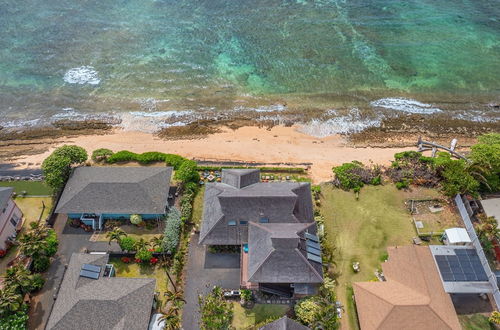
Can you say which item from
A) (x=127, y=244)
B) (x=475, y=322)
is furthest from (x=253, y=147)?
(x=475, y=322)

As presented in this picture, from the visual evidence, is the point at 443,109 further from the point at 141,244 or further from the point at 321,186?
the point at 141,244

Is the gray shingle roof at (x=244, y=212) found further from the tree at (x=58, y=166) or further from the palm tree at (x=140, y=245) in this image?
the tree at (x=58, y=166)

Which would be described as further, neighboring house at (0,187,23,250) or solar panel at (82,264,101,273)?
neighboring house at (0,187,23,250)

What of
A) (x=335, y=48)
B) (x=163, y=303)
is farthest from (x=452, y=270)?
(x=335, y=48)

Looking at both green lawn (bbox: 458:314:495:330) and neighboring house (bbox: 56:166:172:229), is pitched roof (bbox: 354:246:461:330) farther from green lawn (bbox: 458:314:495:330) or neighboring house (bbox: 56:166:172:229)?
neighboring house (bbox: 56:166:172:229)

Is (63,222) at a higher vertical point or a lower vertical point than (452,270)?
higher

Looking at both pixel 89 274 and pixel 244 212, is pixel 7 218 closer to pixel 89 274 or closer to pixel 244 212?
pixel 89 274

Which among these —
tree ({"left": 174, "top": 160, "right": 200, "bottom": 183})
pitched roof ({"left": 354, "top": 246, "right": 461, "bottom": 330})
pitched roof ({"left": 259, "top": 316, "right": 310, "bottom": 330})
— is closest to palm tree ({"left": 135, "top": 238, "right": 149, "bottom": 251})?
tree ({"left": 174, "top": 160, "right": 200, "bottom": 183})
